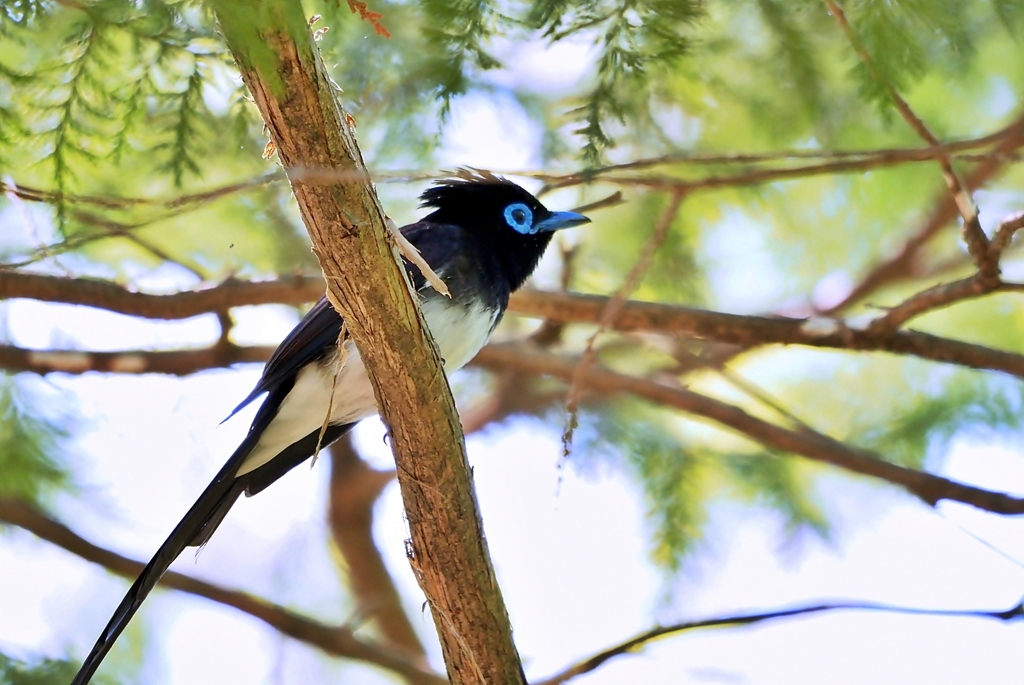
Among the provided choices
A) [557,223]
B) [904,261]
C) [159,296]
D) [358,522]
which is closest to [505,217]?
[557,223]

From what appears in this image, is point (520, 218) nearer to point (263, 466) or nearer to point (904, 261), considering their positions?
point (263, 466)

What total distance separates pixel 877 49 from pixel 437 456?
1.61 meters

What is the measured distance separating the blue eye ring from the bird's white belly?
0.56 meters

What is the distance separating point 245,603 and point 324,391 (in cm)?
130

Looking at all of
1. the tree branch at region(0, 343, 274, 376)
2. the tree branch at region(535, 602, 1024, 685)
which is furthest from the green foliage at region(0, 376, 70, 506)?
the tree branch at region(535, 602, 1024, 685)

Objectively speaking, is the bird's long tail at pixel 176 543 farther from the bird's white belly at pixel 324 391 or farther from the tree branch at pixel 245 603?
the tree branch at pixel 245 603

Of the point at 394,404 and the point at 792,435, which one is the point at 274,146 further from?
the point at 792,435

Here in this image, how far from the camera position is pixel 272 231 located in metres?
5.57

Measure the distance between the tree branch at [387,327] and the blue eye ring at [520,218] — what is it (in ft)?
6.11

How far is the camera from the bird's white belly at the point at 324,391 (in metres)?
4.04

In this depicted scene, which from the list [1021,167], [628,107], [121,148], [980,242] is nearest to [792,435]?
[980,242]

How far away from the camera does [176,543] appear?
3750 mm

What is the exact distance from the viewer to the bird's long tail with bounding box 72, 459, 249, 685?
3449mm

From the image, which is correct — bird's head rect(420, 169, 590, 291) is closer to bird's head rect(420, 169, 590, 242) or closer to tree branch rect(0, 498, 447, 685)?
bird's head rect(420, 169, 590, 242)
